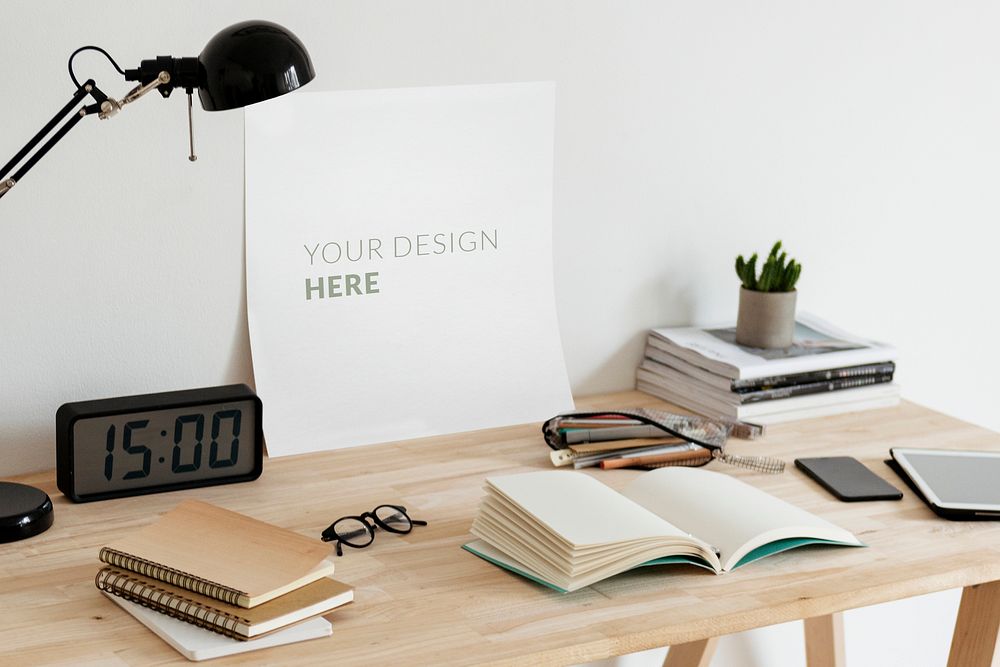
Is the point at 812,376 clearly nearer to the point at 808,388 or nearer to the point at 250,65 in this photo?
the point at 808,388

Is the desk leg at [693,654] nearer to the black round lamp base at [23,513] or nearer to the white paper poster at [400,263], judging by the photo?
the white paper poster at [400,263]

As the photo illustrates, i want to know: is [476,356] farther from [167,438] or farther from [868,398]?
[868,398]

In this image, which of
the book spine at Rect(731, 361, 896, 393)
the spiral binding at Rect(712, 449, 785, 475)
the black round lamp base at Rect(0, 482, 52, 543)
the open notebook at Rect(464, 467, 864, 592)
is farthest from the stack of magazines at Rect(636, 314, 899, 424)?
the black round lamp base at Rect(0, 482, 52, 543)

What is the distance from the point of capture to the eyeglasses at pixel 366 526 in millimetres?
1220

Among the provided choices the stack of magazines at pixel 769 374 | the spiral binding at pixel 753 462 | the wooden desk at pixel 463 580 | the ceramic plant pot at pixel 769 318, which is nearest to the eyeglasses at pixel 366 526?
the wooden desk at pixel 463 580

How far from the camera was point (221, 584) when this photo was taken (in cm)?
104

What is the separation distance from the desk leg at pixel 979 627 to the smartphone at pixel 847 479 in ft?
0.45

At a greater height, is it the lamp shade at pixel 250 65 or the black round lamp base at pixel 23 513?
the lamp shade at pixel 250 65

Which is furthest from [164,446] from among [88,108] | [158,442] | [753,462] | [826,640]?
[826,640]

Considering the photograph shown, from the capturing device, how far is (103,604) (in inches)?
42.7

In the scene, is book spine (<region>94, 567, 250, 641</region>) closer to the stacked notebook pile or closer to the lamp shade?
the stacked notebook pile

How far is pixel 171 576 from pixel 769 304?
959mm

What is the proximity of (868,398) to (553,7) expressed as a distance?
72cm

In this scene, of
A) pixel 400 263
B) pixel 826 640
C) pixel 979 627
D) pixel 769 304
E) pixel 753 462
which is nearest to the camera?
pixel 979 627
